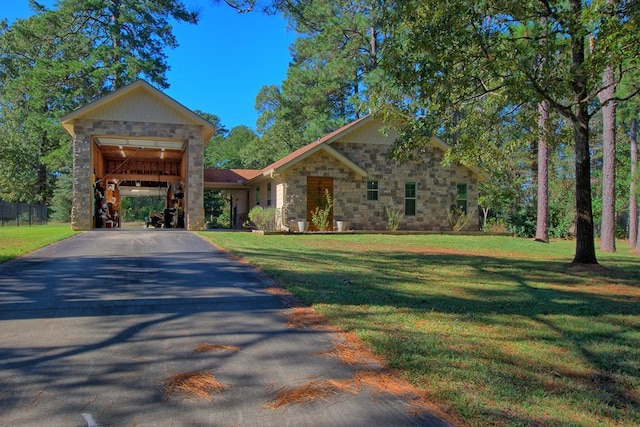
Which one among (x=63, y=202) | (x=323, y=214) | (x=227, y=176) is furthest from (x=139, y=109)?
(x=63, y=202)

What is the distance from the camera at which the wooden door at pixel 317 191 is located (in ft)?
68.4

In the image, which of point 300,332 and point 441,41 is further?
point 441,41

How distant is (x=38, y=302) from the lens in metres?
5.72

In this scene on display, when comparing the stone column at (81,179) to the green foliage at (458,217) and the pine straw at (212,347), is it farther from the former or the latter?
the pine straw at (212,347)

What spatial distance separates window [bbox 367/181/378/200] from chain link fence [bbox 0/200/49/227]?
2086cm

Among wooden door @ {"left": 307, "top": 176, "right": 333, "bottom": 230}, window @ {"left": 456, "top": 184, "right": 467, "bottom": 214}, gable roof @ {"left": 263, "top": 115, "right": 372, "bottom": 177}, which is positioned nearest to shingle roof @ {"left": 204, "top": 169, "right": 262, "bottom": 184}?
gable roof @ {"left": 263, "top": 115, "right": 372, "bottom": 177}

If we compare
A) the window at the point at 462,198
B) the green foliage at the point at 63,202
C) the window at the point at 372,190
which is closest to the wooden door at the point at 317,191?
the window at the point at 372,190

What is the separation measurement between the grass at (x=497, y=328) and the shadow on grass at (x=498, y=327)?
0.01 m

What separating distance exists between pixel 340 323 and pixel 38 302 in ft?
12.0

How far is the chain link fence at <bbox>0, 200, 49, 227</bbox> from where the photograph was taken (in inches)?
1089

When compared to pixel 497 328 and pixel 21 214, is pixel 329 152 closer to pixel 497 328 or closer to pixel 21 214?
pixel 497 328

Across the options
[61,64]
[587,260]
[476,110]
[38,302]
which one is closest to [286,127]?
[61,64]

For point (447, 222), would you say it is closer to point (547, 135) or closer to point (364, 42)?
point (547, 135)

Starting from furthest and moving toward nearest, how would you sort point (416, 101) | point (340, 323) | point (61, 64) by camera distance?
point (61, 64)
point (416, 101)
point (340, 323)
